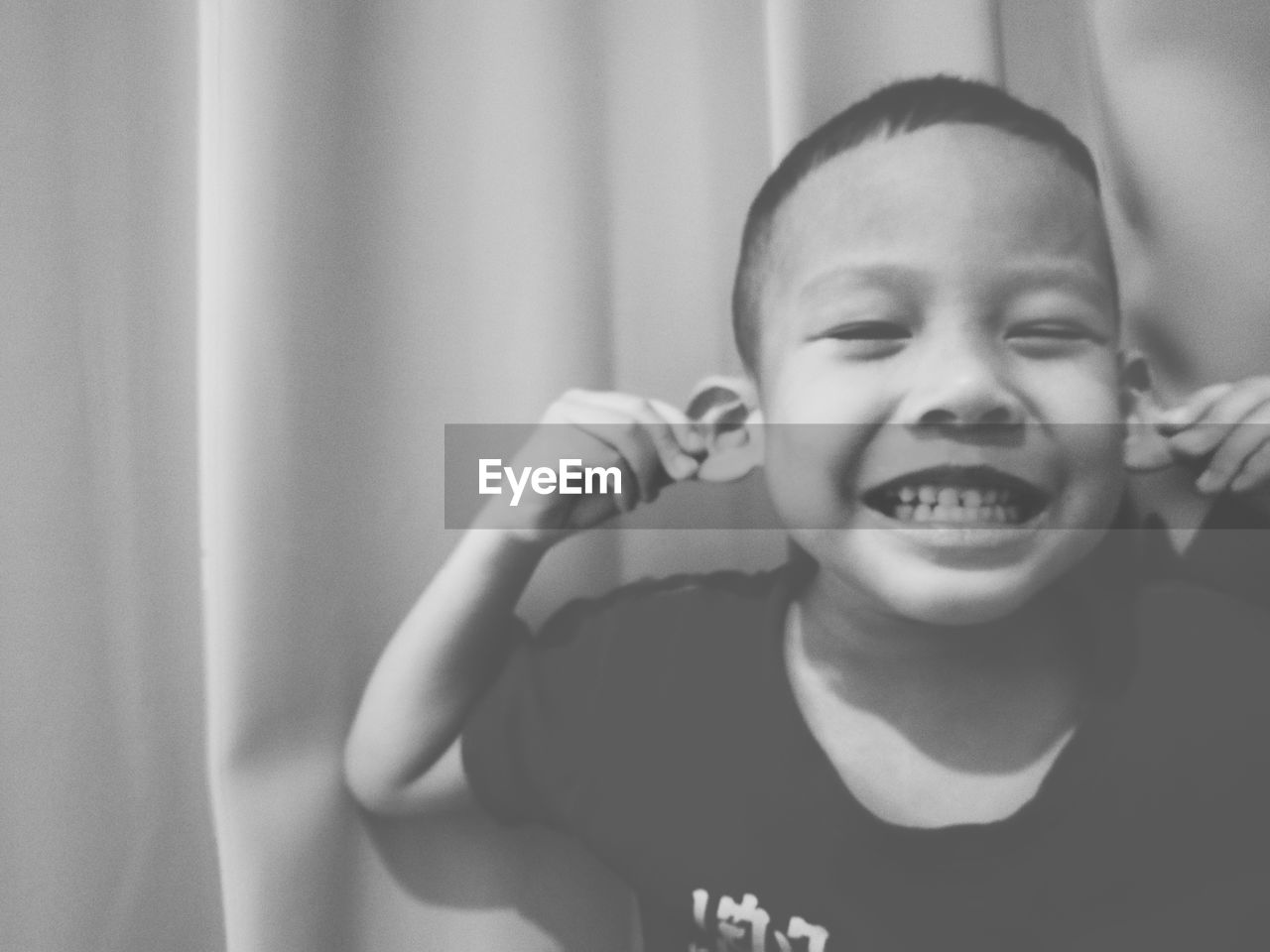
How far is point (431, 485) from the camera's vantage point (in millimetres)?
708

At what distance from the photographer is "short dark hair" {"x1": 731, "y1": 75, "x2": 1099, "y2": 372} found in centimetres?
51

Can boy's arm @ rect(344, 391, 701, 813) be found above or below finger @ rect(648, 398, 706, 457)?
below

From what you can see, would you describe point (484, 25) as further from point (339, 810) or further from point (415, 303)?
point (339, 810)

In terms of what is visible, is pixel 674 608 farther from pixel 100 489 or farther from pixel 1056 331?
pixel 100 489

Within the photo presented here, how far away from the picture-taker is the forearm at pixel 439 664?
62 centimetres

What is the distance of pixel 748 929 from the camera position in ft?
1.73

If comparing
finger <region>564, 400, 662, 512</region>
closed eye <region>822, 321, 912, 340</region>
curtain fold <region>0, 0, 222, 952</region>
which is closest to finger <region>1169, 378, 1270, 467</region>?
closed eye <region>822, 321, 912, 340</region>

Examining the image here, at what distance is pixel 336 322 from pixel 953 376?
0.43 m

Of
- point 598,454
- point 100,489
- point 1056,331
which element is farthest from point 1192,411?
point 100,489

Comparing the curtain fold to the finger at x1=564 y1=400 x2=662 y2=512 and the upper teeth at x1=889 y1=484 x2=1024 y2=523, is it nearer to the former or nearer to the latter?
the finger at x1=564 y1=400 x2=662 y2=512

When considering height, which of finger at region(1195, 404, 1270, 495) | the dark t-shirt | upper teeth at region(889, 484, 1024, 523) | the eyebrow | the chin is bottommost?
the dark t-shirt

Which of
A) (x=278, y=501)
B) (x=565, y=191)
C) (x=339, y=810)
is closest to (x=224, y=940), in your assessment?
(x=339, y=810)

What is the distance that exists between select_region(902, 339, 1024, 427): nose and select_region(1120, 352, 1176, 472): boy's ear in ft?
0.49

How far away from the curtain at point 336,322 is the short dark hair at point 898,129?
119mm
